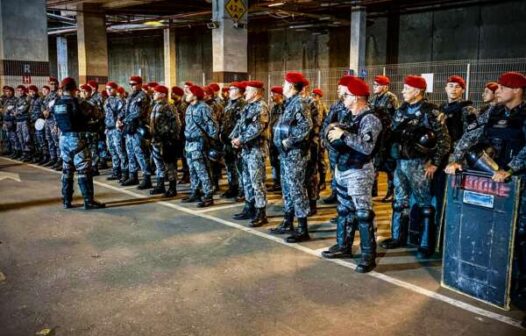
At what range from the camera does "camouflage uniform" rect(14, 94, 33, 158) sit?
37.0 feet

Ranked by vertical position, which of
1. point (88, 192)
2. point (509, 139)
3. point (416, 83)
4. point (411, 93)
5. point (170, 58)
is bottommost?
point (88, 192)

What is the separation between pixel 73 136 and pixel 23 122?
5.75 meters

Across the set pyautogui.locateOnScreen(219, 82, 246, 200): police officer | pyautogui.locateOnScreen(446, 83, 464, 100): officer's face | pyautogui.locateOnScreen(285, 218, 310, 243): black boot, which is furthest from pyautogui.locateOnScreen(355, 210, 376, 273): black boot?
pyautogui.locateOnScreen(219, 82, 246, 200): police officer

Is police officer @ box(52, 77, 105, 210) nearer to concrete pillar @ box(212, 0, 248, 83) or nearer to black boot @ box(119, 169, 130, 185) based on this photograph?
black boot @ box(119, 169, 130, 185)

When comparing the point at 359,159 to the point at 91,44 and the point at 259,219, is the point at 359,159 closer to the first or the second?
the point at 259,219

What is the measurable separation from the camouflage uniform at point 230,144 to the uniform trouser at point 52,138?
470cm

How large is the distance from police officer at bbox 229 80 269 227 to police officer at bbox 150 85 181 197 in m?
1.99

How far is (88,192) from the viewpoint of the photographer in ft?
22.6

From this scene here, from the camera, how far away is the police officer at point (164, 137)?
25.2 feet

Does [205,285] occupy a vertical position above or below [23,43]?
below

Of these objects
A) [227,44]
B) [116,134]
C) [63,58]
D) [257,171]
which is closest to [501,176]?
[257,171]

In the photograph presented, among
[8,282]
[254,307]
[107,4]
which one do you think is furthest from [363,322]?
[107,4]

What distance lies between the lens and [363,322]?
3.40m

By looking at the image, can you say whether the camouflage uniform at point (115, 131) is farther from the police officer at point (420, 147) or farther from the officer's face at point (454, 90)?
the officer's face at point (454, 90)
